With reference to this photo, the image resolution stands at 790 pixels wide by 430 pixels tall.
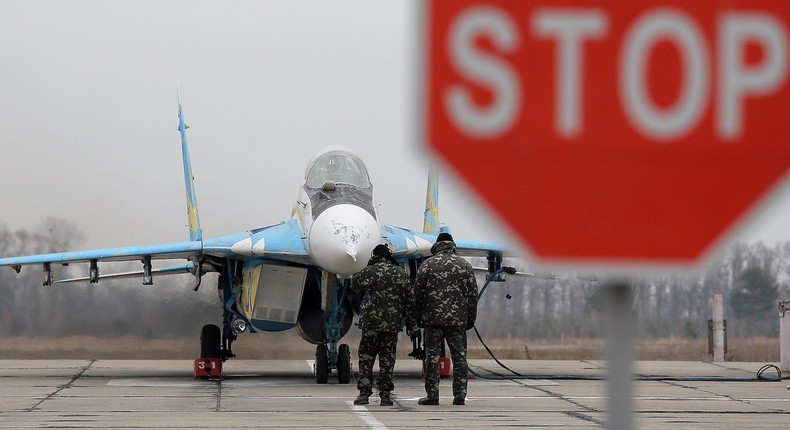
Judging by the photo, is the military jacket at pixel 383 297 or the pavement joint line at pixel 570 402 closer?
the pavement joint line at pixel 570 402

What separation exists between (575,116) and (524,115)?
113mm

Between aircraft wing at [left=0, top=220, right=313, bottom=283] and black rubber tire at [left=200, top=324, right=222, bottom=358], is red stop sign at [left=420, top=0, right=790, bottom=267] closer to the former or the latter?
aircraft wing at [left=0, top=220, right=313, bottom=283]

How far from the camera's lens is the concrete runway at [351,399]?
11.1 m

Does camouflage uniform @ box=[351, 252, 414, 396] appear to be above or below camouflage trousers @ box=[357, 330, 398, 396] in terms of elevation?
above

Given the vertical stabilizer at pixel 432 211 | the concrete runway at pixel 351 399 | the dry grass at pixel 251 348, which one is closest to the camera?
the concrete runway at pixel 351 399

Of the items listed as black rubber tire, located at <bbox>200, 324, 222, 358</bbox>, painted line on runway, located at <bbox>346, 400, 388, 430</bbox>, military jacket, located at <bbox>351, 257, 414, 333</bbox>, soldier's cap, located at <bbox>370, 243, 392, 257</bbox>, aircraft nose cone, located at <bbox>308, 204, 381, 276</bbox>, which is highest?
aircraft nose cone, located at <bbox>308, 204, 381, 276</bbox>

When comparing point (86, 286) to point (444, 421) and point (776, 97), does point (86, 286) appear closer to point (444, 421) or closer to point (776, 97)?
point (444, 421)

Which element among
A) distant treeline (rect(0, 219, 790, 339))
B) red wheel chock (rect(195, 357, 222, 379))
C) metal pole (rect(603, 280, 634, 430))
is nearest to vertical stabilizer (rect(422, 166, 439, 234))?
distant treeline (rect(0, 219, 790, 339))

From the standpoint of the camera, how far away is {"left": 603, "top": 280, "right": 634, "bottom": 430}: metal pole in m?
2.59

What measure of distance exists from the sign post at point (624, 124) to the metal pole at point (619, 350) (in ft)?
0.03

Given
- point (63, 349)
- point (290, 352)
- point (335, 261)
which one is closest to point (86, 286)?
point (63, 349)

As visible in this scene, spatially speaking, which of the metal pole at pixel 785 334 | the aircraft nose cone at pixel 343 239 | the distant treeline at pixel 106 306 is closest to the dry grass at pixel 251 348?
the distant treeline at pixel 106 306

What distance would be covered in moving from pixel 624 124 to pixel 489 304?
27173mm

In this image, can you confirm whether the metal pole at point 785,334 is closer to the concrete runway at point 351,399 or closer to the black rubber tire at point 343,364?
the concrete runway at point 351,399
